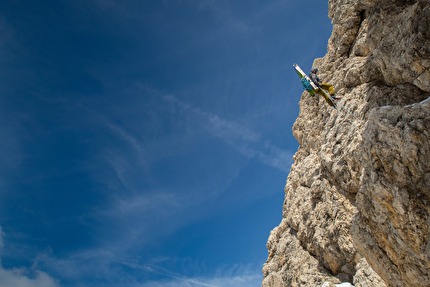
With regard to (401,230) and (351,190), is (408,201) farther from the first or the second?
(351,190)

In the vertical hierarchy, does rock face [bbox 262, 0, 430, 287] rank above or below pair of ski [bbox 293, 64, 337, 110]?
below

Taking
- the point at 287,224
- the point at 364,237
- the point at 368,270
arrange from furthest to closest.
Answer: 1. the point at 287,224
2. the point at 368,270
3. the point at 364,237

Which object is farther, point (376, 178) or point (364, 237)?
point (364, 237)

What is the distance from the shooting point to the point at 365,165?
20.0 metres

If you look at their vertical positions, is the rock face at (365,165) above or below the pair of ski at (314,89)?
below

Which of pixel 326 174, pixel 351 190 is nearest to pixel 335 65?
pixel 326 174

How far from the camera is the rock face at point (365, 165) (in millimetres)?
17297

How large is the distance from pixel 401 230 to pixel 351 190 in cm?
1014

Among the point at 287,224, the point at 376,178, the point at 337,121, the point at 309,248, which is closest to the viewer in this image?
the point at 376,178

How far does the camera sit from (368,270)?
1037 inches

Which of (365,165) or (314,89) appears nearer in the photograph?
(365,165)

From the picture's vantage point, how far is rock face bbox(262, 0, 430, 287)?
17.3 m

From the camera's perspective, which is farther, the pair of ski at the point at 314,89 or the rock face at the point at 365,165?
the pair of ski at the point at 314,89

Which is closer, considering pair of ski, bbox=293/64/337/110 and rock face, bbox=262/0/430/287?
rock face, bbox=262/0/430/287
